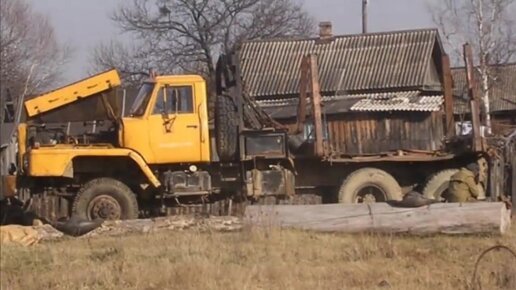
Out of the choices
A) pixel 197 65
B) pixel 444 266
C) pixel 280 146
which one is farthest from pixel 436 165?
pixel 197 65

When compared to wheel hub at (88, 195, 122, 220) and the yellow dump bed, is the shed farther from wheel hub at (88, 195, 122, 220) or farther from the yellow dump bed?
wheel hub at (88, 195, 122, 220)

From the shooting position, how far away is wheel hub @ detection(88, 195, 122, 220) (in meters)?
16.9

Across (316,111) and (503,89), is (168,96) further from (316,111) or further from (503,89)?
(503,89)

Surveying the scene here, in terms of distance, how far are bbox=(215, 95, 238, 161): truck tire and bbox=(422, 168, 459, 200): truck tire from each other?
352 centimetres

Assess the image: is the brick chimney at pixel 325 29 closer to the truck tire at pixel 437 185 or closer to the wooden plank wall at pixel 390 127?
the wooden plank wall at pixel 390 127

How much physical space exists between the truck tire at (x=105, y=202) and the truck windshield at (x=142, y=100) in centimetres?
130

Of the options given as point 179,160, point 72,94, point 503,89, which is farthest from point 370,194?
point 503,89

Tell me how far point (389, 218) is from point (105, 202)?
515 centimetres

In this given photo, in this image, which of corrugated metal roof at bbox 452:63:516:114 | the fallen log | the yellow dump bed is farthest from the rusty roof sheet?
corrugated metal roof at bbox 452:63:516:114

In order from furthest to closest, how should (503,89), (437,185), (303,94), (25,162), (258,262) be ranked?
(503,89) → (303,94) → (437,185) → (25,162) → (258,262)

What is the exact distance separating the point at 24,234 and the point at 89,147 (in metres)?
2.82

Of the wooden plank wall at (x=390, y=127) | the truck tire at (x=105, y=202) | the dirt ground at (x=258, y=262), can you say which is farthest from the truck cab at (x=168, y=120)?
the wooden plank wall at (x=390, y=127)

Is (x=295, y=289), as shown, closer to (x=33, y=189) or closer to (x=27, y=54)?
(x=33, y=189)

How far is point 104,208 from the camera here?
55.7 feet
